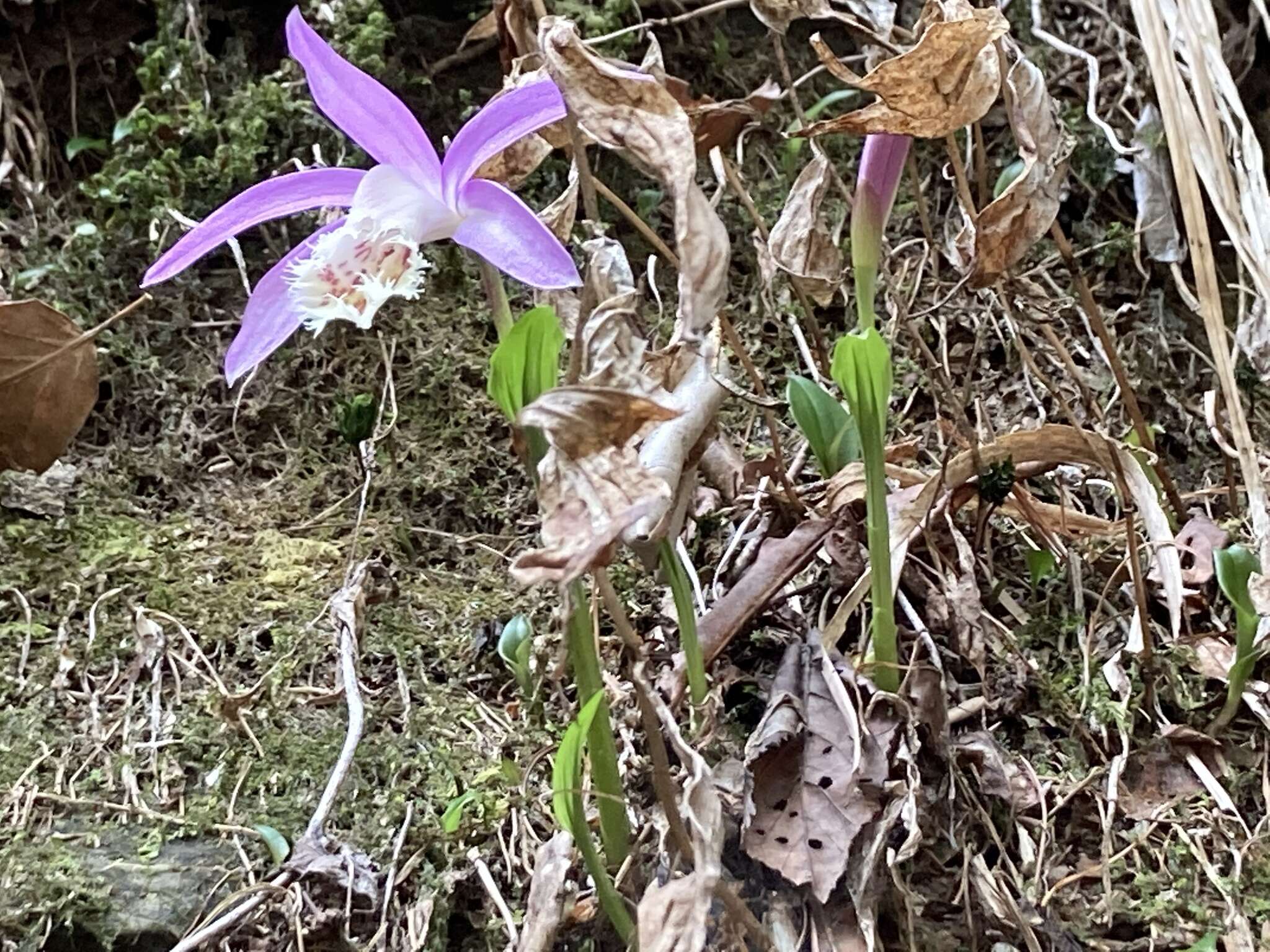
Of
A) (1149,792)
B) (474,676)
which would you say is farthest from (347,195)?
(1149,792)

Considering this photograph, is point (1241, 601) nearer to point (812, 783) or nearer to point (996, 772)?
point (996, 772)

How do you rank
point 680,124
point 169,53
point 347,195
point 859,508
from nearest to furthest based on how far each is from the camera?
1. point 680,124
2. point 347,195
3. point 859,508
4. point 169,53

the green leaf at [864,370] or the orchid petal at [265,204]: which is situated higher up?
the orchid petal at [265,204]

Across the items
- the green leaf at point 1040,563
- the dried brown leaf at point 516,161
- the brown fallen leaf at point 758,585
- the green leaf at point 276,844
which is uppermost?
the dried brown leaf at point 516,161

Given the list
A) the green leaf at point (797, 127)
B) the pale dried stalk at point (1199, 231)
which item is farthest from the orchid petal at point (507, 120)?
the green leaf at point (797, 127)

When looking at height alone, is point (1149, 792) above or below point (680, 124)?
below

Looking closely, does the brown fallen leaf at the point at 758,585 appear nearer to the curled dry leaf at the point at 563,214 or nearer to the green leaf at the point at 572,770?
the green leaf at the point at 572,770

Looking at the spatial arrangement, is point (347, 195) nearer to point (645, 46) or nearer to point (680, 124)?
point (680, 124)
